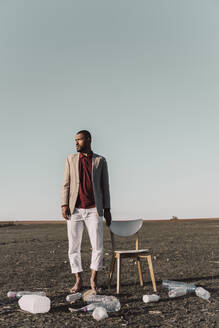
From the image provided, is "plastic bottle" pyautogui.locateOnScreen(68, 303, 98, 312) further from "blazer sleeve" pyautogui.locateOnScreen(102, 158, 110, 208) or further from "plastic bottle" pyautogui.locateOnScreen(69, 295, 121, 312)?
"blazer sleeve" pyautogui.locateOnScreen(102, 158, 110, 208)

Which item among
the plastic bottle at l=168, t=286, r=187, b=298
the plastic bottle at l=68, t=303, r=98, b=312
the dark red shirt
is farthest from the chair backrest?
the plastic bottle at l=68, t=303, r=98, b=312

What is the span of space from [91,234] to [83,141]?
4.95ft

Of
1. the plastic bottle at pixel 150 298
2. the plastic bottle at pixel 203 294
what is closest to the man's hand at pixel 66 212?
the plastic bottle at pixel 150 298

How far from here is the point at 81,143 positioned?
249 inches

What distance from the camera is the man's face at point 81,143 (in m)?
6.30

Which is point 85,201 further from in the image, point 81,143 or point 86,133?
point 86,133

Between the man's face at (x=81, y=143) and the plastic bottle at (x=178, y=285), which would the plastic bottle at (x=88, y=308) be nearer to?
the plastic bottle at (x=178, y=285)

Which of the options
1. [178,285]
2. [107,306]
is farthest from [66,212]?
[178,285]

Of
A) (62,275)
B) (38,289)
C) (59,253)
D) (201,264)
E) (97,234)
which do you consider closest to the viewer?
(97,234)

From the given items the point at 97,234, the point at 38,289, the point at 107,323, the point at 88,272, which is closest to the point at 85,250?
the point at 88,272

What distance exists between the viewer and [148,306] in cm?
553

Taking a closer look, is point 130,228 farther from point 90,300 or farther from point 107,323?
point 107,323

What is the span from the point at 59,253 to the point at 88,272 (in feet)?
12.4

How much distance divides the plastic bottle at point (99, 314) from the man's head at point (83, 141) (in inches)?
98.5
